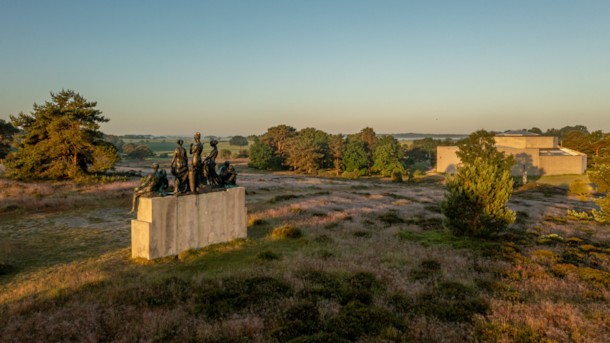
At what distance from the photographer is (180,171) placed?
46.9 ft

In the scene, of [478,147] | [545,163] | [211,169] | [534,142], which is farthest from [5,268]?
[534,142]

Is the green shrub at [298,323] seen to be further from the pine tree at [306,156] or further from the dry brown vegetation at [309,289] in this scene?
the pine tree at [306,156]

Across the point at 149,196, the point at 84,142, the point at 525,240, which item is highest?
the point at 84,142

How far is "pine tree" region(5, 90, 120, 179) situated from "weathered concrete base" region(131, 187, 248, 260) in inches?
1136

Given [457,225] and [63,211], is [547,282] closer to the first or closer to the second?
[457,225]

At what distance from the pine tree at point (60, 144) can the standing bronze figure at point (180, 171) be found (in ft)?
93.3

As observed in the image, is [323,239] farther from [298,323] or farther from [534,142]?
[534,142]

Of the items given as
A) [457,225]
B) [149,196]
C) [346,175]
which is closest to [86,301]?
[149,196]

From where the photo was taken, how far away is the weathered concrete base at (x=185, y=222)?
13141mm

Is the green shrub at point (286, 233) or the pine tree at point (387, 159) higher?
the pine tree at point (387, 159)

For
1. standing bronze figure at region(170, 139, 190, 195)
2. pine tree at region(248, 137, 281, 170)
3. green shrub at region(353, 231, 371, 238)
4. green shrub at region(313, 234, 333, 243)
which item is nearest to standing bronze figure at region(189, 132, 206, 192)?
standing bronze figure at region(170, 139, 190, 195)

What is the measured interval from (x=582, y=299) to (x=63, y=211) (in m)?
29.9

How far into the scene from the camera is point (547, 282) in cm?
1067

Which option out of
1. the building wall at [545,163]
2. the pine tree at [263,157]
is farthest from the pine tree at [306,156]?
the building wall at [545,163]
